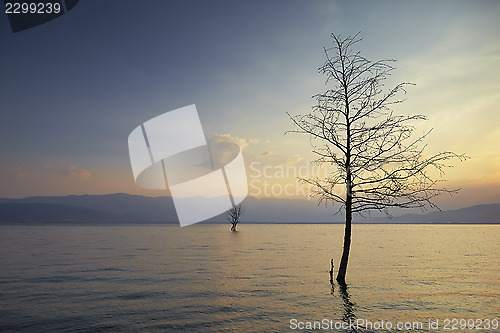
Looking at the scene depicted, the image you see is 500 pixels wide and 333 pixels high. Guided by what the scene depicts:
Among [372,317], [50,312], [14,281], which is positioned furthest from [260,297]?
[14,281]

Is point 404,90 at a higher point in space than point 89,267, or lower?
higher

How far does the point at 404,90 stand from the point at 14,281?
3448cm

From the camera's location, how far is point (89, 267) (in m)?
34.4

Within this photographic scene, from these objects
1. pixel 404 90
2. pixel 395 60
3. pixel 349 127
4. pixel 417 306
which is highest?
pixel 395 60

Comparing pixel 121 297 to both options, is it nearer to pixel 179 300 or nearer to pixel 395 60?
pixel 179 300

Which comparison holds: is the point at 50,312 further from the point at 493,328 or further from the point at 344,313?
the point at 493,328

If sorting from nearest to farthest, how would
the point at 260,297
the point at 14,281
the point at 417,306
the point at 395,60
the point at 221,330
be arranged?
the point at 221,330, the point at 395,60, the point at 417,306, the point at 260,297, the point at 14,281

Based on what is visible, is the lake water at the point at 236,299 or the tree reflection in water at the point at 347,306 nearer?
the lake water at the point at 236,299

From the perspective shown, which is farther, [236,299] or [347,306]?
[236,299]

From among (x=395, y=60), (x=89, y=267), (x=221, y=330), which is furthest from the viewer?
(x=89, y=267)

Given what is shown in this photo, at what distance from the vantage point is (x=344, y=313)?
17.2 meters

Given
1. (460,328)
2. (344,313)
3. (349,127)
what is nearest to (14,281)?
(344,313)

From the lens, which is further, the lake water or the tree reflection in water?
the tree reflection in water

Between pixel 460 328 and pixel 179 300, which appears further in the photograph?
pixel 179 300
